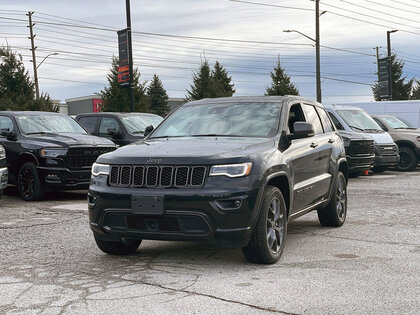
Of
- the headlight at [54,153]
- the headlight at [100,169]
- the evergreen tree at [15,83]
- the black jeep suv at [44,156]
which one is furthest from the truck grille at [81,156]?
the evergreen tree at [15,83]

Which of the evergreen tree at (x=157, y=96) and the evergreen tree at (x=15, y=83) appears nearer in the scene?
the evergreen tree at (x=15, y=83)

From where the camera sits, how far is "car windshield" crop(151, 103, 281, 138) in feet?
21.6

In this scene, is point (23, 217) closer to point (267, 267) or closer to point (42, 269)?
point (42, 269)

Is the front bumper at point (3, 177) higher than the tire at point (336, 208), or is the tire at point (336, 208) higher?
the front bumper at point (3, 177)

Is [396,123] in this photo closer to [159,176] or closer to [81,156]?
Result: [81,156]

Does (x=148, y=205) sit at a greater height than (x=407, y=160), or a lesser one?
greater

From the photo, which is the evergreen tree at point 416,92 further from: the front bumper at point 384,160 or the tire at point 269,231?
the tire at point 269,231

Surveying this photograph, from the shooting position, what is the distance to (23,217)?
955 centimetres

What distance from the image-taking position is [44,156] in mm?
11648

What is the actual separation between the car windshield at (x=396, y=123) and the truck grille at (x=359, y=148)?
14.6 ft

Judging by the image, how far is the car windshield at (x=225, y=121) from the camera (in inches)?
259

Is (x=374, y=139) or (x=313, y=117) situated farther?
(x=374, y=139)

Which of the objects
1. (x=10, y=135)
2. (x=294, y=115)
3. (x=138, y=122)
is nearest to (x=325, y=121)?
(x=294, y=115)

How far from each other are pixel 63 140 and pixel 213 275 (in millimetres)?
7133
